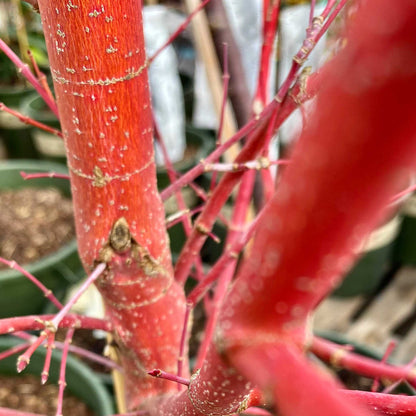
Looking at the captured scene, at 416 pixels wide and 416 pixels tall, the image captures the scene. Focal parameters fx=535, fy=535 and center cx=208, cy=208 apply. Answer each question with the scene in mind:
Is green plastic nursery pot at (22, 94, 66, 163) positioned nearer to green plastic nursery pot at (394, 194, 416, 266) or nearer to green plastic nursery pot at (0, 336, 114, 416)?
green plastic nursery pot at (0, 336, 114, 416)

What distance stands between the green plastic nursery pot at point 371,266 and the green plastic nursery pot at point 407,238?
0.18 feet

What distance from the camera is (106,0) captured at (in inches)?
12.7

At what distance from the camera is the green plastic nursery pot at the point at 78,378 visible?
2.85 feet

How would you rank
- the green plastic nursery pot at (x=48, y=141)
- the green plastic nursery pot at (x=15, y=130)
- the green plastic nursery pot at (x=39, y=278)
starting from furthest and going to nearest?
the green plastic nursery pot at (x=15, y=130)
the green plastic nursery pot at (x=48, y=141)
the green plastic nursery pot at (x=39, y=278)

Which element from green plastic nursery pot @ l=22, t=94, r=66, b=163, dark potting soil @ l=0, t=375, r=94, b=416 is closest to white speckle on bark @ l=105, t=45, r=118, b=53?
dark potting soil @ l=0, t=375, r=94, b=416

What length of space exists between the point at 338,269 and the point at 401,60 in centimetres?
8

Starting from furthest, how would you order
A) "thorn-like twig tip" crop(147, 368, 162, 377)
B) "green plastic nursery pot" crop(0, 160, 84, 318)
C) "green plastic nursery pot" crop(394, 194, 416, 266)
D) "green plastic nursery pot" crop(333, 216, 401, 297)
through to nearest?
"green plastic nursery pot" crop(394, 194, 416, 266) < "green plastic nursery pot" crop(333, 216, 401, 297) < "green plastic nursery pot" crop(0, 160, 84, 318) < "thorn-like twig tip" crop(147, 368, 162, 377)

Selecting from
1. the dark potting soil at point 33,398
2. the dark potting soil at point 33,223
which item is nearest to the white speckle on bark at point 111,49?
the dark potting soil at point 33,398

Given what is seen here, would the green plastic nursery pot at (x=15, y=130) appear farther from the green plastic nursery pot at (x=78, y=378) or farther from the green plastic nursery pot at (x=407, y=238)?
the green plastic nursery pot at (x=407, y=238)

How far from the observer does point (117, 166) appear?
382mm

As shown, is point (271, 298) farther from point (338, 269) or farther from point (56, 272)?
point (56, 272)

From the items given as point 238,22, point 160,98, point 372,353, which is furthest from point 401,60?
point 160,98

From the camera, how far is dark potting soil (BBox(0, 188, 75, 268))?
1275 mm

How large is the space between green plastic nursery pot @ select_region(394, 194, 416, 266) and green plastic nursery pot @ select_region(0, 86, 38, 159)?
1.20m
